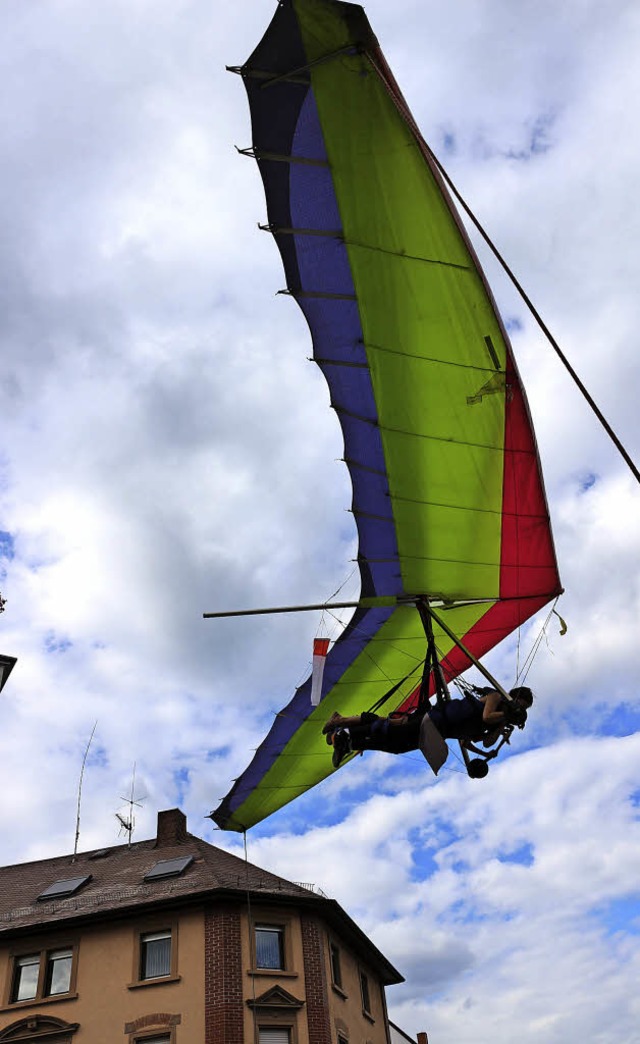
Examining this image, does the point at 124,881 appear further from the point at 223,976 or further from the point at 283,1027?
the point at 283,1027

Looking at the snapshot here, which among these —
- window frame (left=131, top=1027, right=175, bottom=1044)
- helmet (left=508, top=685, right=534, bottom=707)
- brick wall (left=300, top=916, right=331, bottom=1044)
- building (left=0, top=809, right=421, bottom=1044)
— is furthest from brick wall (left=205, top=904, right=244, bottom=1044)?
helmet (left=508, top=685, right=534, bottom=707)

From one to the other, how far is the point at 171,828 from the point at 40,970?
19.7 feet

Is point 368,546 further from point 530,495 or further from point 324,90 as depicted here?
point 324,90

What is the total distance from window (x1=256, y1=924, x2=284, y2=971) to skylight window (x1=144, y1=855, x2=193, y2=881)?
286cm

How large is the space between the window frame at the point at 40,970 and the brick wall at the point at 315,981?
5.52 m

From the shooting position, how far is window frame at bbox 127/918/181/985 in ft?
64.7

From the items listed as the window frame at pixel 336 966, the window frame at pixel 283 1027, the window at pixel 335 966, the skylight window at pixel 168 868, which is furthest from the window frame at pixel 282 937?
the skylight window at pixel 168 868

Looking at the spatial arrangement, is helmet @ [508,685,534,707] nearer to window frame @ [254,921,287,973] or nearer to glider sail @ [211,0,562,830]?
glider sail @ [211,0,562,830]

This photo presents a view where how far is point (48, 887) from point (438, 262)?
23065 mm

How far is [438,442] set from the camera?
8008 millimetres

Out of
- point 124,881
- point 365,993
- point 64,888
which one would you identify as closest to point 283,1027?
point 365,993

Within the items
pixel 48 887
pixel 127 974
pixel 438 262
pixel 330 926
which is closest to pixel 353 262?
pixel 438 262

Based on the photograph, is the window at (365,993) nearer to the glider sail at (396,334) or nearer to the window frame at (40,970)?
the window frame at (40,970)

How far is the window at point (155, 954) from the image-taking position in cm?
2011
